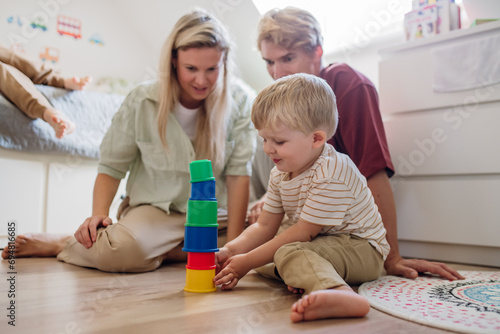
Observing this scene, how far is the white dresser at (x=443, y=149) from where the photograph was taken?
4.25 ft

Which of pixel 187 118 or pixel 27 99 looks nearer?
pixel 187 118

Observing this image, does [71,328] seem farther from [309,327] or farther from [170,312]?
[309,327]

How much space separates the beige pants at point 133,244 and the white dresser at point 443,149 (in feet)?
2.51

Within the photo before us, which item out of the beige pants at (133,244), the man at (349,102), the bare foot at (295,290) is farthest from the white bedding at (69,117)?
the bare foot at (295,290)

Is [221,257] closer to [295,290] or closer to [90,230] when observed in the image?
[295,290]

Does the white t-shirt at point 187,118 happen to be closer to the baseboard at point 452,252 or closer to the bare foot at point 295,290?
the bare foot at point 295,290

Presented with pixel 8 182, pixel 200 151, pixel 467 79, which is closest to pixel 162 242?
pixel 200 151

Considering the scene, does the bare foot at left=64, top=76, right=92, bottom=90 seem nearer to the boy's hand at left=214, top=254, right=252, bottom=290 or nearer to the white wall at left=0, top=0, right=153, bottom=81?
the white wall at left=0, top=0, right=153, bottom=81

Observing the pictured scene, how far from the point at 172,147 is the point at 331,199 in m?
0.60

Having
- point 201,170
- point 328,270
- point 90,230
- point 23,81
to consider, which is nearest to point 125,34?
point 23,81

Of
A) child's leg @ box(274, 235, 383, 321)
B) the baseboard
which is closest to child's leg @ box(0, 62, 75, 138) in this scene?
child's leg @ box(274, 235, 383, 321)

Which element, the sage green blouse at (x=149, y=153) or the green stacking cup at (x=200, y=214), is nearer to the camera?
the green stacking cup at (x=200, y=214)

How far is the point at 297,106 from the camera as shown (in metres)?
0.90

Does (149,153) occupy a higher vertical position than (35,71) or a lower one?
lower
